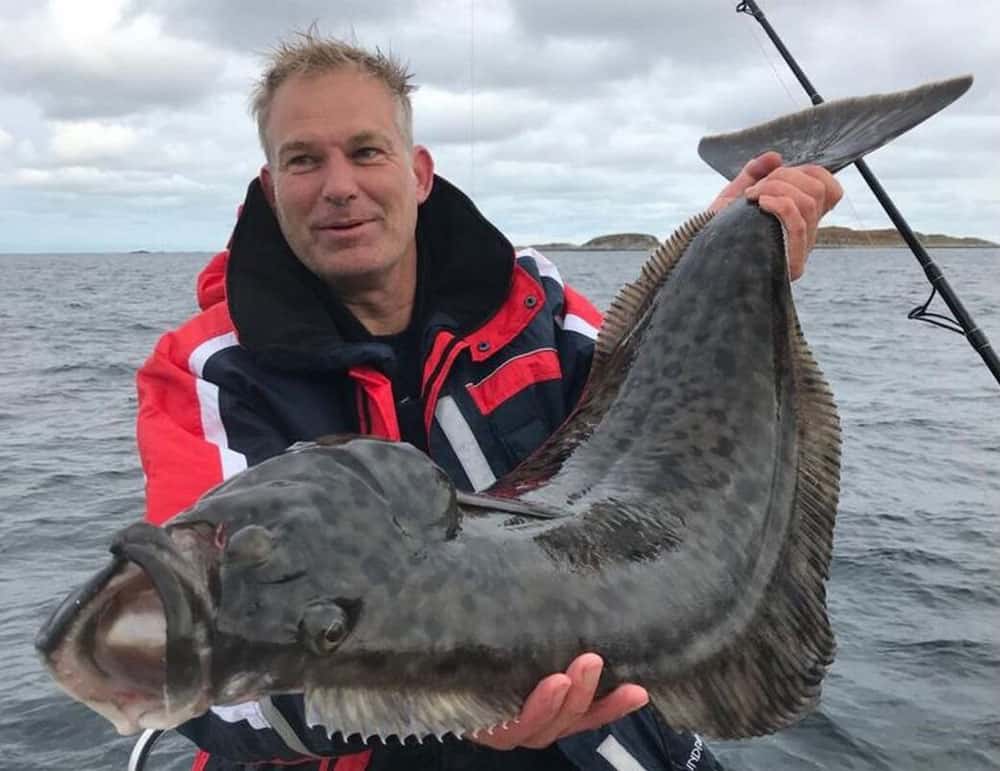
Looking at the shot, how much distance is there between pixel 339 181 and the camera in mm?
3359

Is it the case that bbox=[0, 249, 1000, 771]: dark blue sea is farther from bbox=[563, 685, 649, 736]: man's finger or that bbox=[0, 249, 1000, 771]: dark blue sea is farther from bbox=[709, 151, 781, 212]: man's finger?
bbox=[563, 685, 649, 736]: man's finger

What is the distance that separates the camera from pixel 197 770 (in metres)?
3.45

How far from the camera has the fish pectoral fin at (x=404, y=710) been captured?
1.96 m

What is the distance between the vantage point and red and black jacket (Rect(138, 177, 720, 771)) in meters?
3.06

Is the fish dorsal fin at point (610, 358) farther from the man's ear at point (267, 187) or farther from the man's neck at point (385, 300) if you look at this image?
the man's ear at point (267, 187)

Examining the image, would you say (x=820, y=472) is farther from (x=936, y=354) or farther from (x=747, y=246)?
(x=936, y=354)

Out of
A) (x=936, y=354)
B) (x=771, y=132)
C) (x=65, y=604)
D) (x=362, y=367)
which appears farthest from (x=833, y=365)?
(x=65, y=604)

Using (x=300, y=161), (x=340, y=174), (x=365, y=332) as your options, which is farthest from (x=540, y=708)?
(x=300, y=161)

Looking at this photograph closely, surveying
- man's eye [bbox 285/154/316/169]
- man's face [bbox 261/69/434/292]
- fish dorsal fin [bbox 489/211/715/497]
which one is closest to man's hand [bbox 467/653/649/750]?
fish dorsal fin [bbox 489/211/715/497]

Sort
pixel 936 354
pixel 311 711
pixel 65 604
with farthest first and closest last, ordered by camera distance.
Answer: pixel 936 354 → pixel 311 711 → pixel 65 604

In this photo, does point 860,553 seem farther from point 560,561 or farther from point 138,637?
point 138,637

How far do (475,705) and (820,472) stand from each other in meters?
1.45

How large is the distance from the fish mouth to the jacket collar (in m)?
1.50

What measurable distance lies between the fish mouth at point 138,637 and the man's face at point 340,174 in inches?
71.8
